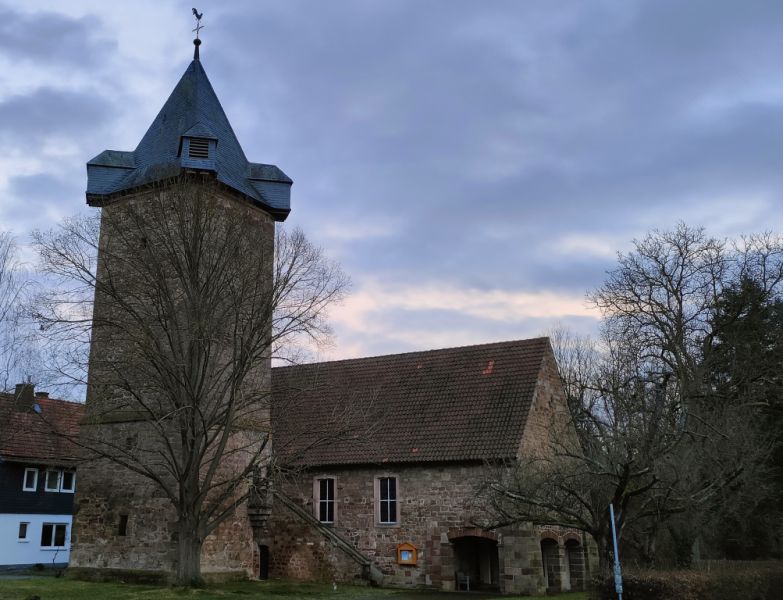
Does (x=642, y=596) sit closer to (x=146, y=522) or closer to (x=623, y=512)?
(x=623, y=512)

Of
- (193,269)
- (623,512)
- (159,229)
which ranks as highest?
(159,229)

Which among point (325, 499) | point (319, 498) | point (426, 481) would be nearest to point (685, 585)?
point (426, 481)

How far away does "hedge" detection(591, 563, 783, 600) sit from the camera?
13.7m

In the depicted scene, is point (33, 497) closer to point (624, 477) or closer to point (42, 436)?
point (42, 436)

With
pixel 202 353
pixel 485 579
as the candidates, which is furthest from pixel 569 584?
pixel 202 353

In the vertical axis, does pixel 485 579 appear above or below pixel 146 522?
below

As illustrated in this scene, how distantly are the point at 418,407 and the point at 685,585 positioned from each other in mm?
12237

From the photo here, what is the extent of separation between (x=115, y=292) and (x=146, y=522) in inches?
262

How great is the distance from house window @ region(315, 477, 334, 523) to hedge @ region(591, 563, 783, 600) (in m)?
11.8

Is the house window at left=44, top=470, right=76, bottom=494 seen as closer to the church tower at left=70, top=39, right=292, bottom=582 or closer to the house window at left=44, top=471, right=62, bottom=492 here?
the house window at left=44, top=471, right=62, bottom=492

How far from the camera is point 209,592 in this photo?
17766mm

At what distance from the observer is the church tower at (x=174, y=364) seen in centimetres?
1897

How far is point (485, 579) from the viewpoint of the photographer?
24.1 meters

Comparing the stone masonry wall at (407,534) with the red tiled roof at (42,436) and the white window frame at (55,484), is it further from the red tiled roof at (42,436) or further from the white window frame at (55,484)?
the white window frame at (55,484)
